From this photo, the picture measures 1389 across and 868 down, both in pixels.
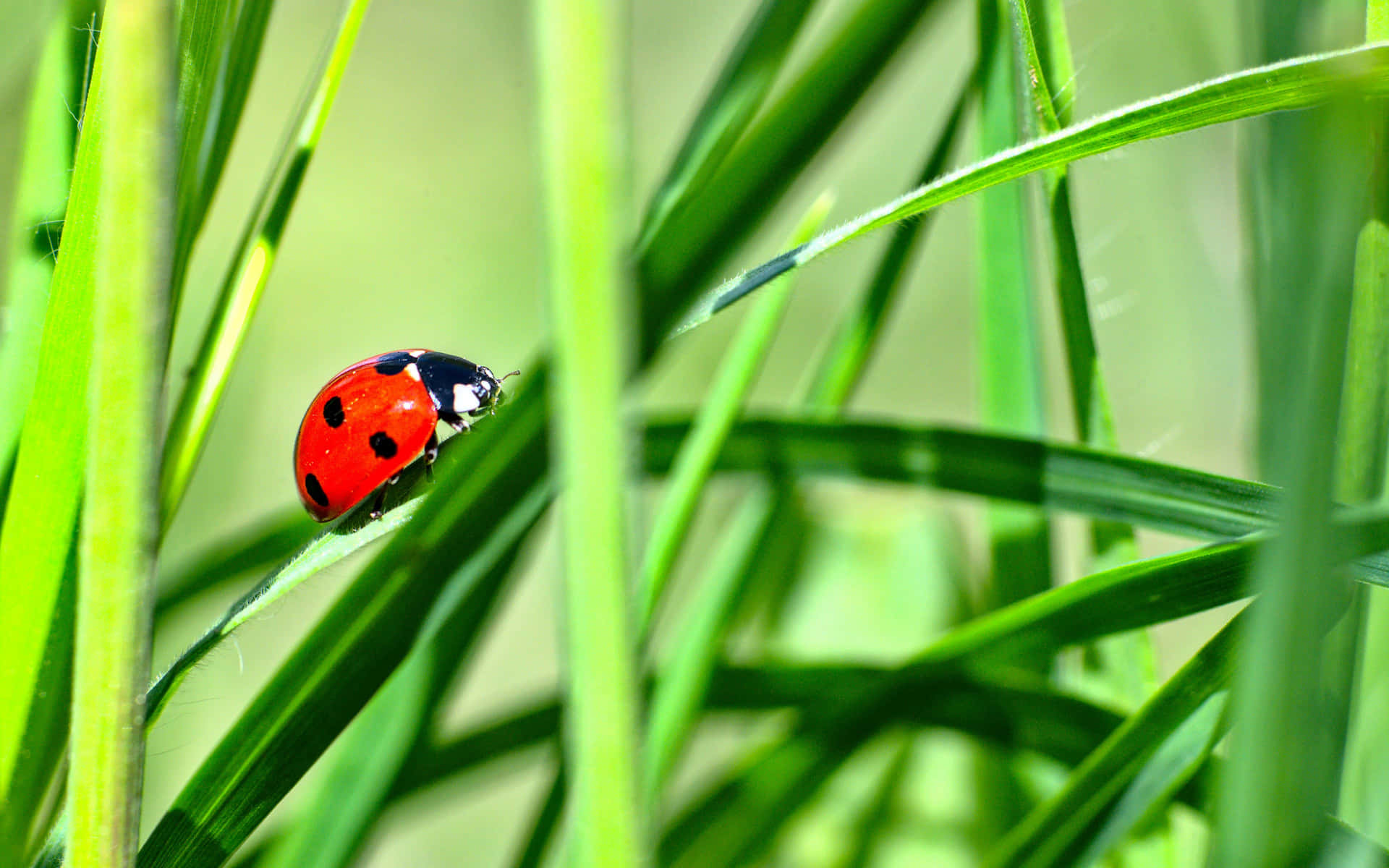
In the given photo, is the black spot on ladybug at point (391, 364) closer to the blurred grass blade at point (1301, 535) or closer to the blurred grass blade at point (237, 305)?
the blurred grass blade at point (237, 305)

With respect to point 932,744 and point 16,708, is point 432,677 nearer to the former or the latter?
point 16,708

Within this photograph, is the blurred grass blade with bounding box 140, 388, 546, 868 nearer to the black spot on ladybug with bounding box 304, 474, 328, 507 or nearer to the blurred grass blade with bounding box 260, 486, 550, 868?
the blurred grass blade with bounding box 260, 486, 550, 868

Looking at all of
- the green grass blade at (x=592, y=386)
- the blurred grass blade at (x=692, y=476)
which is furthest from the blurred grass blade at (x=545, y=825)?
the green grass blade at (x=592, y=386)

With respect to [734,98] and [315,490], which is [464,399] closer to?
[315,490]

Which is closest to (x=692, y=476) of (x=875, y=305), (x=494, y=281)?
(x=875, y=305)

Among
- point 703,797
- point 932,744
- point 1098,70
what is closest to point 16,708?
point 703,797
